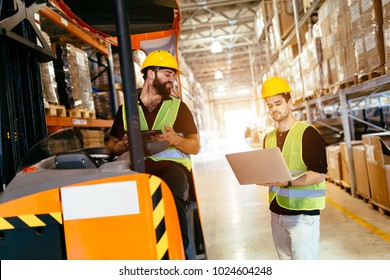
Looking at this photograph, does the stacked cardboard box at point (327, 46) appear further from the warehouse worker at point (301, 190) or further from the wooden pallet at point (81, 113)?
the wooden pallet at point (81, 113)

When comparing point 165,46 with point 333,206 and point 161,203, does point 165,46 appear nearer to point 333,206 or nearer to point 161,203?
point 161,203

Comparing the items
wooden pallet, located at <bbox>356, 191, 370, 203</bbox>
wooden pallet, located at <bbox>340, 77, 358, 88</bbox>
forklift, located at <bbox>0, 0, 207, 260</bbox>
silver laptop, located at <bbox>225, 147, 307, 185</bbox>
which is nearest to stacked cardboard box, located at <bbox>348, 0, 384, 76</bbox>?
wooden pallet, located at <bbox>340, 77, 358, 88</bbox>

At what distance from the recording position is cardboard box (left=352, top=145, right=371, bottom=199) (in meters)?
4.66

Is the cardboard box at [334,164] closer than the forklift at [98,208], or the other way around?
the forklift at [98,208]

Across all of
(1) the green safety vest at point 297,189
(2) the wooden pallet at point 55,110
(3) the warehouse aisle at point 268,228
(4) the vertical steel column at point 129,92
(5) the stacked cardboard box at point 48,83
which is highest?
(5) the stacked cardboard box at point 48,83

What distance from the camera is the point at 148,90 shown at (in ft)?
7.86

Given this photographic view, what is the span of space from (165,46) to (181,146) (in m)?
1.01

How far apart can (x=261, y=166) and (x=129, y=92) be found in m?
1.02

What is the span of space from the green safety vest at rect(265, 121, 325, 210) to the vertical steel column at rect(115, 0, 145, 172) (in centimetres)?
112

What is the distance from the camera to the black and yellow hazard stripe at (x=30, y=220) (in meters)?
1.44

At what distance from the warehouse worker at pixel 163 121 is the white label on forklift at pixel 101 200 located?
725mm

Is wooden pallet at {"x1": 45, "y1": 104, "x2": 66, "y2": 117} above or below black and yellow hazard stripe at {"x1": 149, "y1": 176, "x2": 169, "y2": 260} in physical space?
above

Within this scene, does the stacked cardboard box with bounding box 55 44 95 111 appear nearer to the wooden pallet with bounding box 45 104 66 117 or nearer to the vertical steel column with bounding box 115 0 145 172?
the wooden pallet with bounding box 45 104 66 117

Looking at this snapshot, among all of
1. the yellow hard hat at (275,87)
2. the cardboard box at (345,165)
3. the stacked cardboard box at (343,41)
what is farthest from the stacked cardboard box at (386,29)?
the yellow hard hat at (275,87)
